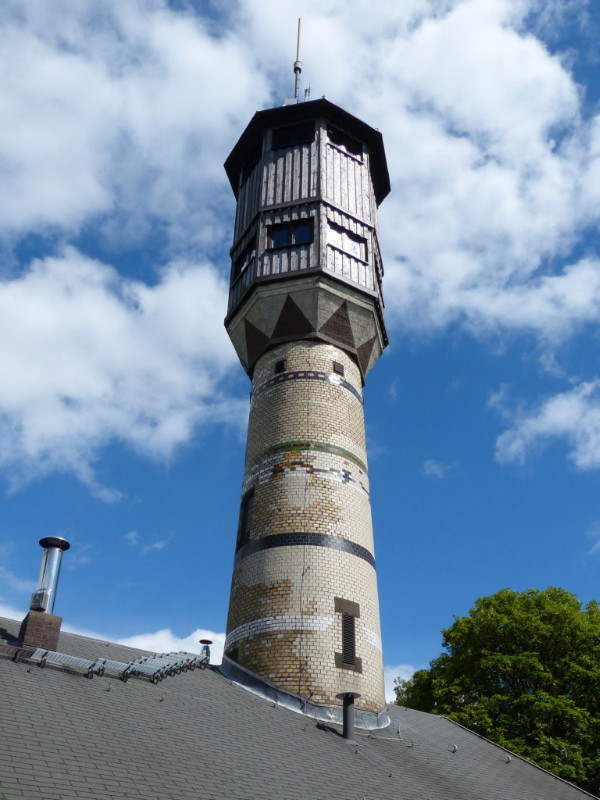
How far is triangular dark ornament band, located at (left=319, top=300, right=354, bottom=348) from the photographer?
71.7 feet

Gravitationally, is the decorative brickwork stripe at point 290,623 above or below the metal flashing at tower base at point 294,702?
above

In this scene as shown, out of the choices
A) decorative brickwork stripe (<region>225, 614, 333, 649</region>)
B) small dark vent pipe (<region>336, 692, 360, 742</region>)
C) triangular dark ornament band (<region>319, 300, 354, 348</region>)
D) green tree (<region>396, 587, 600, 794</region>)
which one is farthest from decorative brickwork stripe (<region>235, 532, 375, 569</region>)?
green tree (<region>396, 587, 600, 794</region>)

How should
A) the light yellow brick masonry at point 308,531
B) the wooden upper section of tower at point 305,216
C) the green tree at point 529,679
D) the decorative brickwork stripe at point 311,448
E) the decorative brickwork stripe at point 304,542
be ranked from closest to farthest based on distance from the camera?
the light yellow brick masonry at point 308,531 → the decorative brickwork stripe at point 304,542 → the decorative brickwork stripe at point 311,448 → the wooden upper section of tower at point 305,216 → the green tree at point 529,679

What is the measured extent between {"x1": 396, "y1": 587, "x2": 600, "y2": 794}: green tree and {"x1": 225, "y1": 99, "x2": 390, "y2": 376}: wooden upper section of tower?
454 inches

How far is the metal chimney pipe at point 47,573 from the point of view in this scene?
1425 centimetres

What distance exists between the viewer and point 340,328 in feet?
72.5

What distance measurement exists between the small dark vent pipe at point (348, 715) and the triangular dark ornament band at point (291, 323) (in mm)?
10174

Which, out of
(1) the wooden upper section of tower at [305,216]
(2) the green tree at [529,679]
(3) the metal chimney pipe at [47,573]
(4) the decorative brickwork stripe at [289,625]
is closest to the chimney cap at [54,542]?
(3) the metal chimney pipe at [47,573]

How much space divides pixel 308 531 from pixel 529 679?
496 inches

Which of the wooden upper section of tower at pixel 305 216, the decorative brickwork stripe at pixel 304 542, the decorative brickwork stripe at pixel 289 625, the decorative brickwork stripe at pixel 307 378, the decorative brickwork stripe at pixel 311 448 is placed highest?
the wooden upper section of tower at pixel 305 216

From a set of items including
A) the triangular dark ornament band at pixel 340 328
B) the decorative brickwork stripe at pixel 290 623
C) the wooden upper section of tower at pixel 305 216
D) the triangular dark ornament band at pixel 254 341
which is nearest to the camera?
the decorative brickwork stripe at pixel 290 623

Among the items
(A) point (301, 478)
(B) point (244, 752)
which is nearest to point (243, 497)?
(A) point (301, 478)

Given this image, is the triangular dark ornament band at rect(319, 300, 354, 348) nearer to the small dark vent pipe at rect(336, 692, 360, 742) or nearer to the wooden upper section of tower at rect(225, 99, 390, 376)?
the wooden upper section of tower at rect(225, 99, 390, 376)

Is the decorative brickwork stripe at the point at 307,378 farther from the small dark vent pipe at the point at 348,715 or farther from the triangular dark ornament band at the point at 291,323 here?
the small dark vent pipe at the point at 348,715
